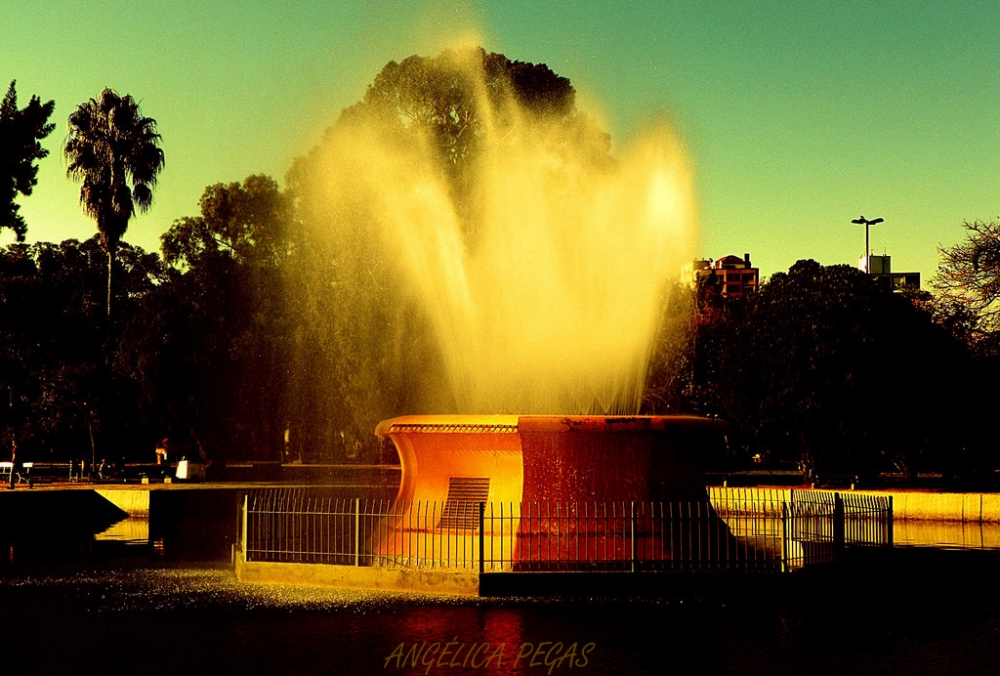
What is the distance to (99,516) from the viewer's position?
3784 centimetres

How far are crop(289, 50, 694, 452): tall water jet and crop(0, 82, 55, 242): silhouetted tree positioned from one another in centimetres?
1114

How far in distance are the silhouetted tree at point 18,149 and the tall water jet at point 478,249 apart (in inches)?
439

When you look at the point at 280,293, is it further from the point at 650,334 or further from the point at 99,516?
the point at 650,334

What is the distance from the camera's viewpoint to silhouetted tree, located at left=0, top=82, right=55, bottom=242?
31594mm

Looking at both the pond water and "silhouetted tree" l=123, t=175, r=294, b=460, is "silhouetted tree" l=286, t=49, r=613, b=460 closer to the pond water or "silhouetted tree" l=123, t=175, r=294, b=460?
"silhouetted tree" l=123, t=175, r=294, b=460

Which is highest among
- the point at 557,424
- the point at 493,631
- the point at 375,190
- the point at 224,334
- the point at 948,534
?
the point at 375,190

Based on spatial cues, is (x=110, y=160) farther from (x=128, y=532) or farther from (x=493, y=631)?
(x=493, y=631)

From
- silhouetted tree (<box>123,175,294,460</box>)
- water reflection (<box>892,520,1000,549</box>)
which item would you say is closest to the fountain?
water reflection (<box>892,520,1000,549</box>)

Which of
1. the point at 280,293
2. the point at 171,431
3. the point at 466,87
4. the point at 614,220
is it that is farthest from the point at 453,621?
the point at 171,431

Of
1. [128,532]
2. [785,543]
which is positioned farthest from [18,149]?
[785,543]

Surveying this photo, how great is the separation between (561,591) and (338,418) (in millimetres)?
32619

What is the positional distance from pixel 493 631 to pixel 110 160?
174 ft

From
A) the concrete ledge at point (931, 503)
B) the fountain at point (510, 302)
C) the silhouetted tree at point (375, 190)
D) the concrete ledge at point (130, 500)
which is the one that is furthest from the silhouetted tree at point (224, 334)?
the concrete ledge at point (931, 503)

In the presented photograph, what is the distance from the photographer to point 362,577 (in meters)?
17.3
